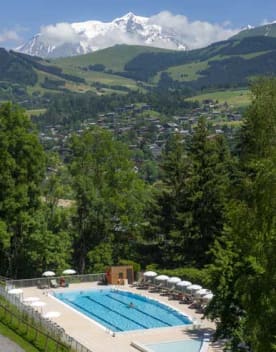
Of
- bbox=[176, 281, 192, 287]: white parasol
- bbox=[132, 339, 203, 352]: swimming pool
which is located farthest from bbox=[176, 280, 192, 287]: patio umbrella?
bbox=[132, 339, 203, 352]: swimming pool

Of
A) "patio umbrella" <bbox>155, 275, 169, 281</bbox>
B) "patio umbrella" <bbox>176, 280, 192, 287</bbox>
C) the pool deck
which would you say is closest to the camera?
the pool deck

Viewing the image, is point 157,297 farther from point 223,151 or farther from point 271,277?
point 271,277

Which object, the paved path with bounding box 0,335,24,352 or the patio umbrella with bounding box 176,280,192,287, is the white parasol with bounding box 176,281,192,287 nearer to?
the patio umbrella with bounding box 176,280,192,287

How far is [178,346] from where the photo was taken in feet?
91.4

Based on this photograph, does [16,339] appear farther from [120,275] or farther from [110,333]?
[120,275]

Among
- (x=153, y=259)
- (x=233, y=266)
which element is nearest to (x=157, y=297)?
(x=153, y=259)

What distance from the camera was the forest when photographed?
40.9 metres

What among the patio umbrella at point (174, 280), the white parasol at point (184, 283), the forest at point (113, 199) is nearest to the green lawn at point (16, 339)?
the forest at point (113, 199)

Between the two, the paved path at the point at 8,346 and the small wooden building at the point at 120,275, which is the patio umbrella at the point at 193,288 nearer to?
the small wooden building at the point at 120,275

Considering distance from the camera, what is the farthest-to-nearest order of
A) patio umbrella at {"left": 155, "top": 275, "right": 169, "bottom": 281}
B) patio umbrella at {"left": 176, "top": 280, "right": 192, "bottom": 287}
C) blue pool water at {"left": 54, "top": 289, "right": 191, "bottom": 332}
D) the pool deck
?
patio umbrella at {"left": 155, "top": 275, "right": 169, "bottom": 281} < patio umbrella at {"left": 176, "top": 280, "right": 192, "bottom": 287} < blue pool water at {"left": 54, "top": 289, "right": 191, "bottom": 332} < the pool deck

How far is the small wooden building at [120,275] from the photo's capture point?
41500 millimetres

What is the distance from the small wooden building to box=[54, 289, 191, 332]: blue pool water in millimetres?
1405

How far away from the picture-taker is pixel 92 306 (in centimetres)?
3653

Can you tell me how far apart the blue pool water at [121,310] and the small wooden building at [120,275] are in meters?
1.40
